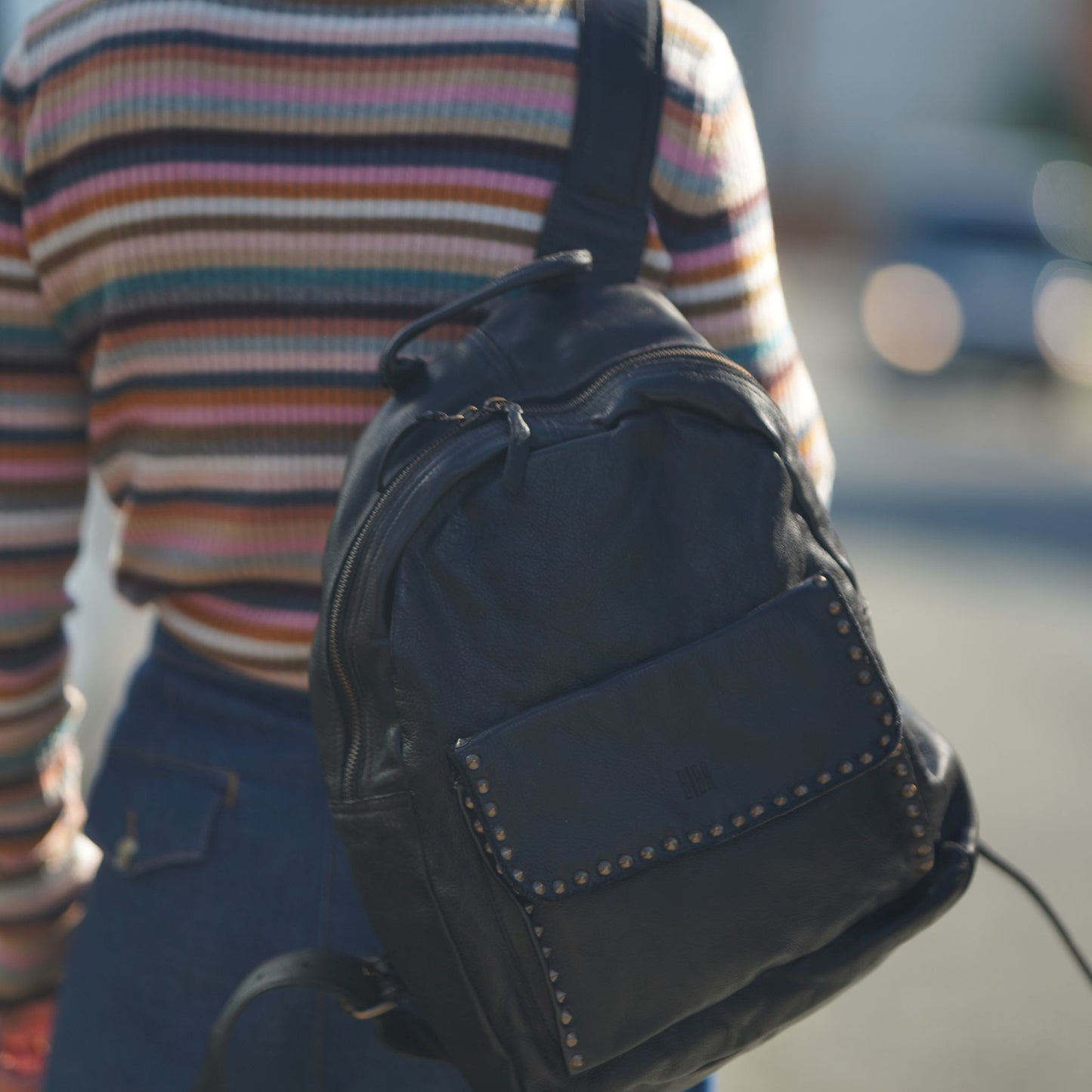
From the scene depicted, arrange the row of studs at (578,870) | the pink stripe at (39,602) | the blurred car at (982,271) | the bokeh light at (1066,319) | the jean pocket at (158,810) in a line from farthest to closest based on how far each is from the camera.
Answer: the blurred car at (982,271) < the bokeh light at (1066,319) < the pink stripe at (39,602) < the jean pocket at (158,810) < the row of studs at (578,870)

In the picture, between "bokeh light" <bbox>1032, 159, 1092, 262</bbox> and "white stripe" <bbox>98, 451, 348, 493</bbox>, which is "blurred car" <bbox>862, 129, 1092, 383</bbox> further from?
"white stripe" <bbox>98, 451, 348, 493</bbox>

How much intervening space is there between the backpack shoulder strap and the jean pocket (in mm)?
581

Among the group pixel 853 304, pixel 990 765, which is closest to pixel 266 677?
pixel 990 765

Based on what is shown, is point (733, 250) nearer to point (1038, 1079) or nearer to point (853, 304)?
point (1038, 1079)

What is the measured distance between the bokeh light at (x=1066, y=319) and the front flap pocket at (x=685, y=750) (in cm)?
1096

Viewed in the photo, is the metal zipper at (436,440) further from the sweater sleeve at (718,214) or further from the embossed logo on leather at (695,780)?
the embossed logo on leather at (695,780)

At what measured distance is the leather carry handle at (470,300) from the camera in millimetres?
1070

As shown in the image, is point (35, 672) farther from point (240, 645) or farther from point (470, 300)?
point (470, 300)

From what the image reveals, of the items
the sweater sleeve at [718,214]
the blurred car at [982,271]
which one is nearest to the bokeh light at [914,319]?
the blurred car at [982,271]

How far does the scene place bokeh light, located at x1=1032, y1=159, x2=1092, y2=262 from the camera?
12391 millimetres

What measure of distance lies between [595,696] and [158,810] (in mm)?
476

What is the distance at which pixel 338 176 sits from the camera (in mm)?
1157

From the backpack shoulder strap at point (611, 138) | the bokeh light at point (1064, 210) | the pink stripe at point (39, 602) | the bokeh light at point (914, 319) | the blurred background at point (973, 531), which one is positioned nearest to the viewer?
the backpack shoulder strap at point (611, 138)

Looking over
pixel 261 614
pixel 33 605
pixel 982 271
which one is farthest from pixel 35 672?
pixel 982 271
